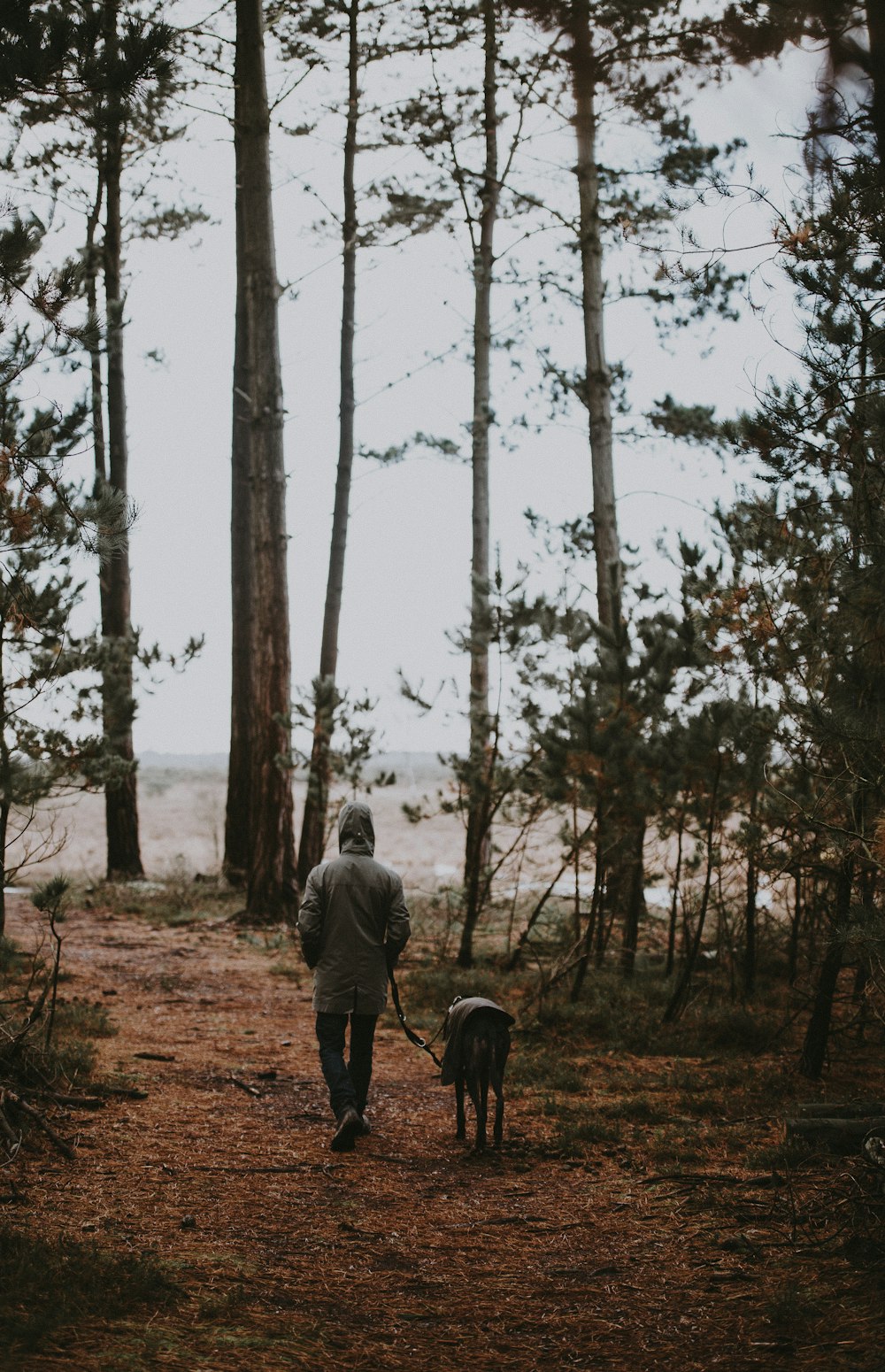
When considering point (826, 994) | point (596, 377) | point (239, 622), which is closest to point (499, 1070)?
point (826, 994)

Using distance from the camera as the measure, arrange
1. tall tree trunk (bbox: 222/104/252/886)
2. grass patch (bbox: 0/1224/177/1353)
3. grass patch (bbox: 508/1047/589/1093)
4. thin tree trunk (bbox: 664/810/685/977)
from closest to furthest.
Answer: grass patch (bbox: 0/1224/177/1353), grass patch (bbox: 508/1047/589/1093), thin tree trunk (bbox: 664/810/685/977), tall tree trunk (bbox: 222/104/252/886)

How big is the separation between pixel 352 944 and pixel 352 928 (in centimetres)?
9

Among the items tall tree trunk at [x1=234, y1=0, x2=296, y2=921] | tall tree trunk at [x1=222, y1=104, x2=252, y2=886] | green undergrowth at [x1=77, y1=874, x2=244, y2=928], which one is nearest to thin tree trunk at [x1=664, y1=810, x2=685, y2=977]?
tall tree trunk at [x1=234, y1=0, x2=296, y2=921]

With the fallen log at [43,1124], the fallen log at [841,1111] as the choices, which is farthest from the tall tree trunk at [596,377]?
the fallen log at [43,1124]

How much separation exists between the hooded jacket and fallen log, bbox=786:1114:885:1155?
2271mm

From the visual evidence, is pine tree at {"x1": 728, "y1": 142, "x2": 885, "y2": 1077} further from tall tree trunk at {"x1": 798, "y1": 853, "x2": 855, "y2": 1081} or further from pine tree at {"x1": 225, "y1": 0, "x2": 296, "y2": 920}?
pine tree at {"x1": 225, "y1": 0, "x2": 296, "y2": 920}

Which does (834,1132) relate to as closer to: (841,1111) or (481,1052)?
(841,1111)

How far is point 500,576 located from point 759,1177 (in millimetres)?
5614

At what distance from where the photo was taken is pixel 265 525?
43.5 feet

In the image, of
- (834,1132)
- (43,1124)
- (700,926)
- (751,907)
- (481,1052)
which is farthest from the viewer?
(751,907)

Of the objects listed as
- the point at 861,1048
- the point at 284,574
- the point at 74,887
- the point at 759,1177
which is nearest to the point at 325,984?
the point at 759,1177

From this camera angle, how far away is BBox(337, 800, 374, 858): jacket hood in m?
6.50

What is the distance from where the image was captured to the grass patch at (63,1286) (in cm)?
338

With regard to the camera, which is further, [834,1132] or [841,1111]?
[841,1111]
